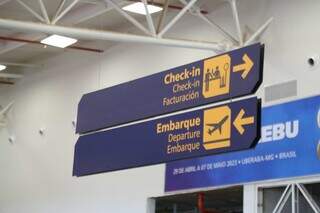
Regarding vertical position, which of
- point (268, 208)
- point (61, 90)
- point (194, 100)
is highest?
point (61, 90)

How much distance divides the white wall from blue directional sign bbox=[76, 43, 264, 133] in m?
4.40

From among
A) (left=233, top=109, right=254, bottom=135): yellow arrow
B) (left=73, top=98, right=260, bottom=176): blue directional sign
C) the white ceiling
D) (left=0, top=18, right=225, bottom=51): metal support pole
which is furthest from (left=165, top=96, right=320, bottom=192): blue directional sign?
(left=233, top=109, right=254, bottom=135): yellow arrow

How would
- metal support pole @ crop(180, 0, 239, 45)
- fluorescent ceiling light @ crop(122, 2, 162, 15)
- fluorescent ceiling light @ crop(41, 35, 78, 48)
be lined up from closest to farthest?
1. metal support pole @ crop(180, 0, 239, 45)
2. fluorescent ceiling light @ crop(122, 2, 162, 15)
3. fluorescent ceiling light @ crop(41, 35, 78, 48)

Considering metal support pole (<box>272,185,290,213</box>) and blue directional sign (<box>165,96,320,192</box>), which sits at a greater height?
blue directional sign (<box>165,96,320,192</box>)

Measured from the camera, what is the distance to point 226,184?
14.8m

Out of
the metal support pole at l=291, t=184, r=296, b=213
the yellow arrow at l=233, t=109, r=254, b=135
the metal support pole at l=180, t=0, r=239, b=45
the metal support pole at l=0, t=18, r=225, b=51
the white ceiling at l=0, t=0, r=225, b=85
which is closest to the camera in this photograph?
the yellow arrow at l=233, t=109, r=254, b=135

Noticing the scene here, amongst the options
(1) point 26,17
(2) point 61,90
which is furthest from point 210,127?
(2) point 61,90

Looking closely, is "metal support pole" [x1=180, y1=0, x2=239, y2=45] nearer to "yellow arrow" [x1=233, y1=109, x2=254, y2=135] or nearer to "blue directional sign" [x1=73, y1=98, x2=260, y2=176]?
"blue directional sign" [x1=73, y1=98, x2=260, y2=176]

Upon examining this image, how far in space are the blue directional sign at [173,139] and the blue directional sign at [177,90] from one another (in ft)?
0.48

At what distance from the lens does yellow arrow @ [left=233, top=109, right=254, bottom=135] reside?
888 centimetres

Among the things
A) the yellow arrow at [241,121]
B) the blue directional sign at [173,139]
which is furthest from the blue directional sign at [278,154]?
the yellow arrow at [241,121]

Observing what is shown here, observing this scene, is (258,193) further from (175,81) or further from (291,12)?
(175,81)

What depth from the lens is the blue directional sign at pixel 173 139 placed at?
8.95 metres

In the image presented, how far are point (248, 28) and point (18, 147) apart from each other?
32.9ft
